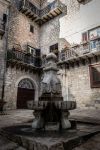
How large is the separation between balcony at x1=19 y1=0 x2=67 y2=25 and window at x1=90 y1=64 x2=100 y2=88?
753 centimetres

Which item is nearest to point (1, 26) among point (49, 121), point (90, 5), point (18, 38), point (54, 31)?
point (18, 38)

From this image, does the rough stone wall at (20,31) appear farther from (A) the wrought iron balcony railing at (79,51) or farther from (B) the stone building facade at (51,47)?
(A) the wrought iron balcony railing at (79,51)

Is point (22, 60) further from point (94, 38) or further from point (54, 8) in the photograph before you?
point (94, 38)

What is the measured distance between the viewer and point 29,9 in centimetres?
1553

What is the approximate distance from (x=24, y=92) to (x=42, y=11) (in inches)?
365

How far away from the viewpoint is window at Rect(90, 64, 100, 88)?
11.1 meters

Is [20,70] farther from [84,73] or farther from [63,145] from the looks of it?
[63,145]

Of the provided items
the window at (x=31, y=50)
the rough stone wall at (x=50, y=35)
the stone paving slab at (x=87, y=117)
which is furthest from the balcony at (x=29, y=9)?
the stone paving slab at (x=87, y=117)

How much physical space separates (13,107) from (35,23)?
386 inches

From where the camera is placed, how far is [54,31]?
52.2 ft

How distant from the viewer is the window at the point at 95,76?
11.1 meters

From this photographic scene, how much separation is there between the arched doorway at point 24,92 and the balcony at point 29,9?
7.05m

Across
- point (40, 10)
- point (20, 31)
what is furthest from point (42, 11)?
point (20, 31)

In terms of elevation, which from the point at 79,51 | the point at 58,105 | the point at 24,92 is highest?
the point at 79,51
